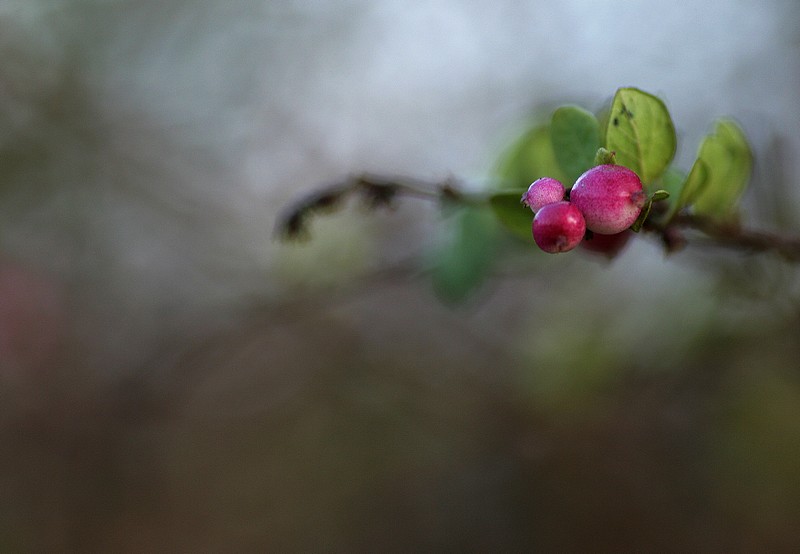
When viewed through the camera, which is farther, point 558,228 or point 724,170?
point 724,170

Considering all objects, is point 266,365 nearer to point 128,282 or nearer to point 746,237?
point 128,282

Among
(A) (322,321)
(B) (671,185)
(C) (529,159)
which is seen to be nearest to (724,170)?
(B) (671,185)

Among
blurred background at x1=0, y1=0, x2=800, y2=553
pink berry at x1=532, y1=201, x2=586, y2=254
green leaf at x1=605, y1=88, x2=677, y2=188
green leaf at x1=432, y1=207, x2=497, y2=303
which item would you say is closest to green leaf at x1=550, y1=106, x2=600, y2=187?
green leaf at x1=605, y1=88, x2=677, y2=188

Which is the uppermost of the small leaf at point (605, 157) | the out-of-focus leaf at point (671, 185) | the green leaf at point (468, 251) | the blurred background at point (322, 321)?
the blurred background at point (322, 321)

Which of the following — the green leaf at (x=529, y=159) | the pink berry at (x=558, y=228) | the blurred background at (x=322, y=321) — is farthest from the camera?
the blurred background at (x=322, y=321)

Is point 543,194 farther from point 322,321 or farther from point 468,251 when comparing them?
point 322,321

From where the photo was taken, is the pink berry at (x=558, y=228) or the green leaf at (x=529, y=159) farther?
the green leaf at (x=529, y=159)

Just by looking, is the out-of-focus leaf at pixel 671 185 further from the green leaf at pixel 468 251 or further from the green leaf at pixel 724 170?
the green leaf at pixel 468 251

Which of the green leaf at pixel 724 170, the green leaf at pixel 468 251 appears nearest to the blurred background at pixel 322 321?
the green leaf at pixel 468 251
